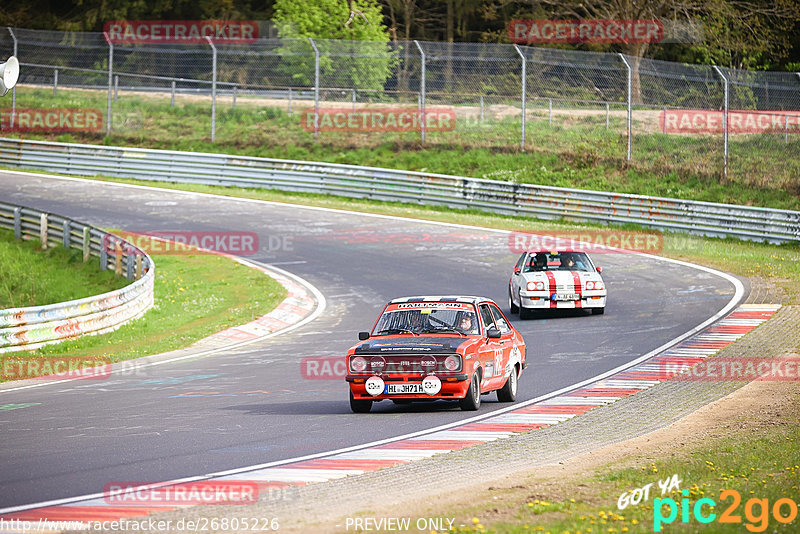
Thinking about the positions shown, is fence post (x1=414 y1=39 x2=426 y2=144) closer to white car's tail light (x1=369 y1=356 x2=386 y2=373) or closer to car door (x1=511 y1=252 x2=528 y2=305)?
car door (x1=511 y1=252 x2=528 y2=305)

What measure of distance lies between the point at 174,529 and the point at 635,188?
2952 cm

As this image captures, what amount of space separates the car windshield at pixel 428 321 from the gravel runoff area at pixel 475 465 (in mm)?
1841

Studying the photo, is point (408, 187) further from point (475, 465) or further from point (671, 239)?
point (475, 465)

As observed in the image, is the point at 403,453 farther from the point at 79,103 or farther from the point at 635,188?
the point at 79,103

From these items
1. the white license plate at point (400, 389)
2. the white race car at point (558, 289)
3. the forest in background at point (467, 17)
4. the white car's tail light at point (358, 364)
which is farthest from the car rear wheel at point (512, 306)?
the forest in background at point (467, 17)

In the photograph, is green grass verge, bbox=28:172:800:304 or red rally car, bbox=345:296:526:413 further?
green grass verge, bbox=28:172:800:304

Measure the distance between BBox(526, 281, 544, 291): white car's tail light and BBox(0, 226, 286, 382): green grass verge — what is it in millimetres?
5477

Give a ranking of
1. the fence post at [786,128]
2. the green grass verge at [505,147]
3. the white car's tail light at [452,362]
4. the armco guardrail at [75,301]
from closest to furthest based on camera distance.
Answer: the white car's tail light at [452,362], the armco guardrail at [75,301], the fence post at [786,128], the green grass verge at [505,147]

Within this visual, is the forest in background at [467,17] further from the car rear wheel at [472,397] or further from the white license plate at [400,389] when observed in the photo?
the white license plate at [400,389]

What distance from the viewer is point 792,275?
24.3 meters

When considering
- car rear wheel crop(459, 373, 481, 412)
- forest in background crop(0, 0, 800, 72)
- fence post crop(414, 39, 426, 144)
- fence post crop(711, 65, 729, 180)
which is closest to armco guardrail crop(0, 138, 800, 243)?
fence post crop(414, 39, 426, 144)

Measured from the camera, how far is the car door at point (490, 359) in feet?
40.9

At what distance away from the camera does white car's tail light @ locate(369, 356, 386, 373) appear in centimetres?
1205

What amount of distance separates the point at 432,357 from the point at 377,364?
650 mm
